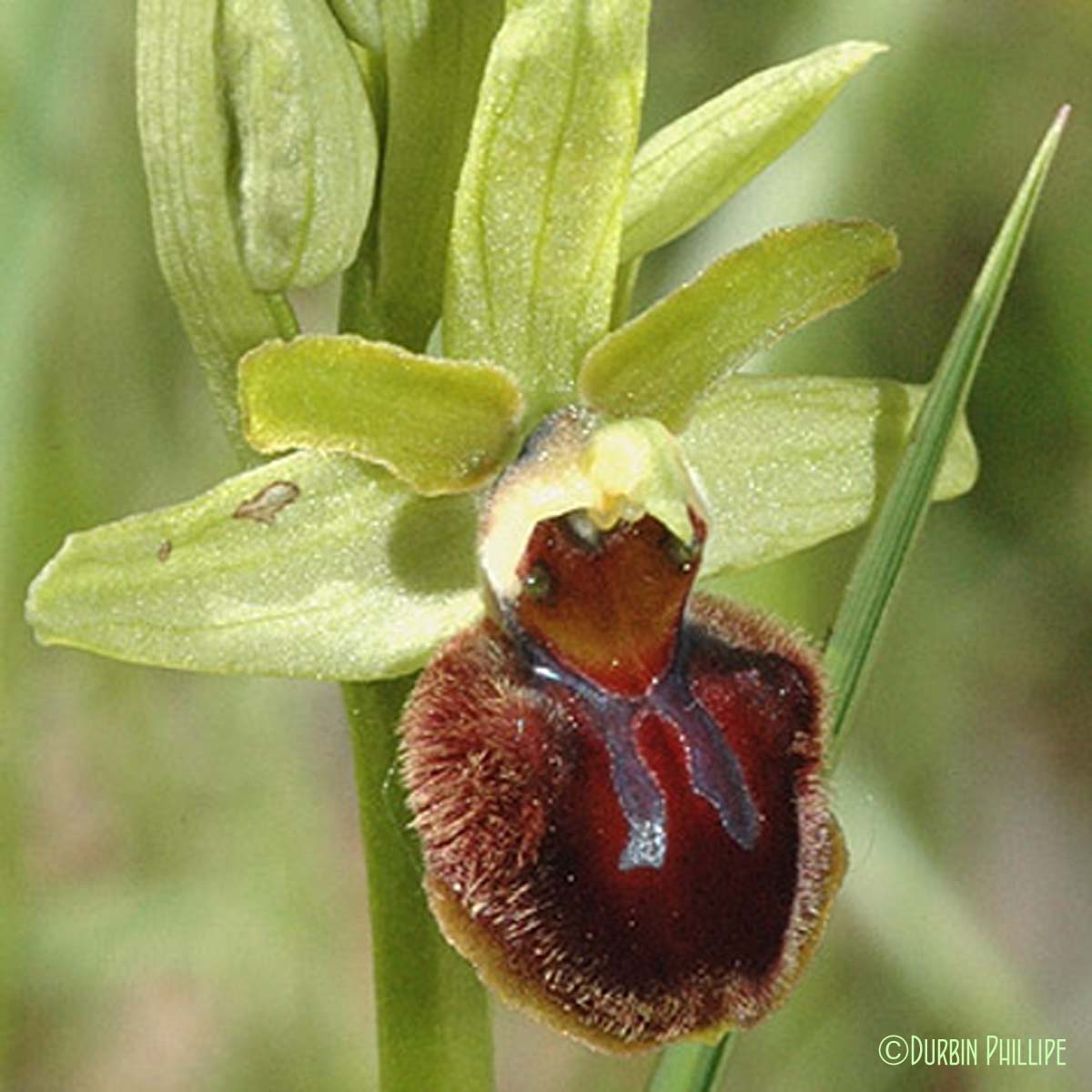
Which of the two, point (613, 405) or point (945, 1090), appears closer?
point (613, 405)

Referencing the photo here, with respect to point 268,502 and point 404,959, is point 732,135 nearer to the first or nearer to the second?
point 268,502

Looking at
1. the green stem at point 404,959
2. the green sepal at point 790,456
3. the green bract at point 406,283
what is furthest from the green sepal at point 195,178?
the green sepal at point 790,456

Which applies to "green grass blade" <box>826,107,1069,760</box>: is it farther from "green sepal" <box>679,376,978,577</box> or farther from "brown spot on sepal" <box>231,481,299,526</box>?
"brown spot on sepal" <box>231,481,299,526</box>

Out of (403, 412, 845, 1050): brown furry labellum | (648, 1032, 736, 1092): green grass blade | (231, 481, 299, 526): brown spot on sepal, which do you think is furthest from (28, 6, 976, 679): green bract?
(648, 1032, 736, 1092): green grass blade

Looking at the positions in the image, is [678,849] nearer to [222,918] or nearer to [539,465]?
[539,465]

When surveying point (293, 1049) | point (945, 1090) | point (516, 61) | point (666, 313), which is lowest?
point (945, 1090)

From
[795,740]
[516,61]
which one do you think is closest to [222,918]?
[795,740]

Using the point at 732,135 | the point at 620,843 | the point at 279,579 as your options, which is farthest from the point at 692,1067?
the point at 732,135
